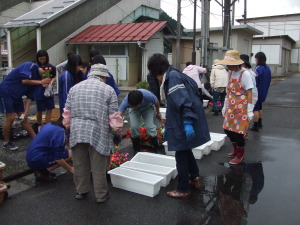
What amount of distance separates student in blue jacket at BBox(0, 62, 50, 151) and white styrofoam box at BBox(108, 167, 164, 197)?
97.5 inches

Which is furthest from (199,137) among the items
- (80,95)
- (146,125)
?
(146,125)

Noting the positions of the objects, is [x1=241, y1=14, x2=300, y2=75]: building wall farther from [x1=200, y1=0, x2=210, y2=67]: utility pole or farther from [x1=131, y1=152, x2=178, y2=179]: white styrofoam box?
[x1=131, y1=152, x2=178, y2=179]: white styrofoam box

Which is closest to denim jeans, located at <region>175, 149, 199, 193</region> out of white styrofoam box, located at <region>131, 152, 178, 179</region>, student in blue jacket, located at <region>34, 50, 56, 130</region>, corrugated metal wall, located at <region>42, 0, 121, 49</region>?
white styrofoam box, located at <region>131, 152, 178, 179</region>

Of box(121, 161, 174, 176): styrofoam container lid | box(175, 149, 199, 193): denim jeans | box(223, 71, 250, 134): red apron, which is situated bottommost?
box(121, 161, 174, 176): styrofoam container lid

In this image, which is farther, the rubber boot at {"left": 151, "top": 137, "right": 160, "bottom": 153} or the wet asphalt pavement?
the rubber boot at {"left": 151, "top": 137, "right": 160, "bottom": 153}

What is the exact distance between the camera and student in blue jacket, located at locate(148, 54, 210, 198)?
136 inches

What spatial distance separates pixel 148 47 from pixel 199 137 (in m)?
12.0

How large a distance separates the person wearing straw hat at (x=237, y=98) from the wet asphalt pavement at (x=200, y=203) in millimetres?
650

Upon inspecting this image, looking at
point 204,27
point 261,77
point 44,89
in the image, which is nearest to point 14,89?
point 44,89

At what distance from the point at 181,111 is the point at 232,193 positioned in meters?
1.42

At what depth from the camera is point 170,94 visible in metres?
3.53

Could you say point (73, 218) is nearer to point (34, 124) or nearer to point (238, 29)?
point (34, 124)

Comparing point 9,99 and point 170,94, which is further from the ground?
point 170,94

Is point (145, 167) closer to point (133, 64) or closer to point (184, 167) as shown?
point (184, 167)
